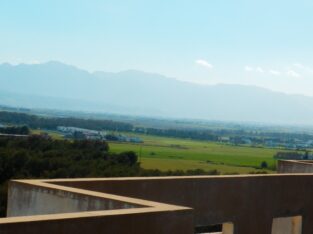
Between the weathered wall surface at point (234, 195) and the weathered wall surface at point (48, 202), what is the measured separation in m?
0.57

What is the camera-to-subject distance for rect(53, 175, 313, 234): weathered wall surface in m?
7.04

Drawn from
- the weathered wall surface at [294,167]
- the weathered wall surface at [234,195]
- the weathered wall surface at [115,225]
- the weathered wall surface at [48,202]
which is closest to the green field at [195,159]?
the weathered wall surface at [294,167]

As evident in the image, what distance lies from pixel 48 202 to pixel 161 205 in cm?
121

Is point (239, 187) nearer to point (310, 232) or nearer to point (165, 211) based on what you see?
point (310, 232)

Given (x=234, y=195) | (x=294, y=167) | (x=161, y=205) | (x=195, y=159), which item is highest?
(x=294, y=167)

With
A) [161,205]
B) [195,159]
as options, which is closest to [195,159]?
[195,159]

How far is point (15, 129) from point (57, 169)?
39.8 meters

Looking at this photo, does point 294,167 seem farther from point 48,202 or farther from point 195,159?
point 195,159

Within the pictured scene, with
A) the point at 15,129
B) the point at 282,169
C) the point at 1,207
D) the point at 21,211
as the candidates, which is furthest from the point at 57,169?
the point at 15,129

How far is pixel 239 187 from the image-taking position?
8.15 m

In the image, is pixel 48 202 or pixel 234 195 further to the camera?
pixel 234 195

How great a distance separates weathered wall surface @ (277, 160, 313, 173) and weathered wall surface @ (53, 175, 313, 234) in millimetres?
1525

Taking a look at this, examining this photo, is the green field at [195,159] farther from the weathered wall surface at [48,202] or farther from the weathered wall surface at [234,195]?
the weathered wall surface at [48,202]

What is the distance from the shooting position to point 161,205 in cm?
550
